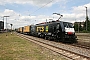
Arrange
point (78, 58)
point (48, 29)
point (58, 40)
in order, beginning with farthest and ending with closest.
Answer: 1. point (48, 29)
2. point (58, 40)
3. point (78, 58)

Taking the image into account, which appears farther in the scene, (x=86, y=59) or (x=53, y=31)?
(x=53, y=31)

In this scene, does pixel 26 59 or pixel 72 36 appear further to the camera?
pixel 72 36

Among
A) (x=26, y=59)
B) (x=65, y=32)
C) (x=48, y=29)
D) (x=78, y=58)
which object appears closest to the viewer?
(x=26, y=59)

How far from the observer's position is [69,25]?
2003cm

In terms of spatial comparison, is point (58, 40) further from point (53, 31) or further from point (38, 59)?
point (38, 59)

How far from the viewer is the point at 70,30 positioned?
19.3 m

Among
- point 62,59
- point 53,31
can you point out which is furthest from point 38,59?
point 53,31

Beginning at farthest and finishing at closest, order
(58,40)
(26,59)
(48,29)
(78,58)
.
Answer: (48,29) < (58,40) < (78,58) < (26,59)

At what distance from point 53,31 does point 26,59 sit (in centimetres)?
1356

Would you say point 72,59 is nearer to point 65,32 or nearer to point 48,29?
point 65,32

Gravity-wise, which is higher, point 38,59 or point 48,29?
point 48,29

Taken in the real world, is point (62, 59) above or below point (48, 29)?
below

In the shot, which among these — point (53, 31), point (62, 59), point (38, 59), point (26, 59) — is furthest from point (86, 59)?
point (53, 31)

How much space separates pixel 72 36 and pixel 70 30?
33.8 inches
